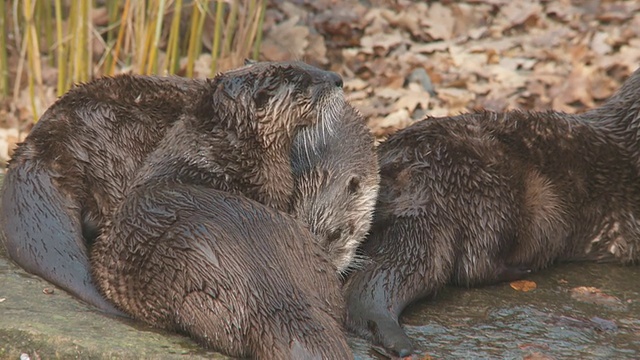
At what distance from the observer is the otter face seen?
319 centimetres

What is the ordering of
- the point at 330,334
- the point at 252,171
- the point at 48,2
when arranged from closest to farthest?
the point at 330,334 → the point at 252,171 → the point at 48,2

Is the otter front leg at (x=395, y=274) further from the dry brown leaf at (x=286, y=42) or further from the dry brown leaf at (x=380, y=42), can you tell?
the dry brown leaf at (x=380, y=42)

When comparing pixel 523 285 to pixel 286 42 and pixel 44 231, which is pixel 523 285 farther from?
pixel 286 42

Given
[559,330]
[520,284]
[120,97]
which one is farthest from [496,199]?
[120,97]

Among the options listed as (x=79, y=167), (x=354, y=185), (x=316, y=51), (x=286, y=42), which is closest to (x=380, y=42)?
(x=316, y=51)

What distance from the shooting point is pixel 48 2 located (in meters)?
6.00

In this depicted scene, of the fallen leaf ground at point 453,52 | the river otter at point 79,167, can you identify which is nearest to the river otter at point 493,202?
the river otter at point 79,167

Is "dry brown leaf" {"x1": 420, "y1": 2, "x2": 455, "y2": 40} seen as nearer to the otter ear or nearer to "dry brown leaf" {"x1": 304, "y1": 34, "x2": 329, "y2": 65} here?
"dry brown leaf" {"x1": 304, "y1": 34, "x2": 329, "y2": 65}

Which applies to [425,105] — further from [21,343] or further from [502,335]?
[21,343]

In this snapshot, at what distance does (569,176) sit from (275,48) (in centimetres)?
343

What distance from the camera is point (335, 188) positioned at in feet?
11.2

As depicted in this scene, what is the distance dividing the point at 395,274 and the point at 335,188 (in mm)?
347

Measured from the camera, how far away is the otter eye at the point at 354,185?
344 centimetres

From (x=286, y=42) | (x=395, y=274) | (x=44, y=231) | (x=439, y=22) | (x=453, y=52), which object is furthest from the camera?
(x=439, y=22)
